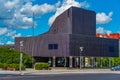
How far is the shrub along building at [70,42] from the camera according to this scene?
103625mm

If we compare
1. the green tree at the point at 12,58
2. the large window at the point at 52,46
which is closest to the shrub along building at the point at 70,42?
the large window at the point at 52,46

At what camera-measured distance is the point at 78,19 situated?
348 feet

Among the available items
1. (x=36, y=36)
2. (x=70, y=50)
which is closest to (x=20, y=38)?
(x=36, y=36)

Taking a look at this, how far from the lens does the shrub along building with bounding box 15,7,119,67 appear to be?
340 ft

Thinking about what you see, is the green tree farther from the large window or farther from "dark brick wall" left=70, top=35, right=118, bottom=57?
"dark brick wall" left=70, top=35, right=118, bottom=57

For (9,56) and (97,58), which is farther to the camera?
(97,58)

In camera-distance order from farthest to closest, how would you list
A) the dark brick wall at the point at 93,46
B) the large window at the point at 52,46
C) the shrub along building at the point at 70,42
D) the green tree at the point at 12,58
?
the large window at the point at 52,46 → the shrub along building at the point at 70,42 → the dark brick wall at the point at 93,46 → the green tree at the point at 12,58

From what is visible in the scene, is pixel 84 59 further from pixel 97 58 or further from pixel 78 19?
pixel 78 19

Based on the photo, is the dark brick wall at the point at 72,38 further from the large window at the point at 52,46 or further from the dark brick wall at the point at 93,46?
the large window at the point at 52,46

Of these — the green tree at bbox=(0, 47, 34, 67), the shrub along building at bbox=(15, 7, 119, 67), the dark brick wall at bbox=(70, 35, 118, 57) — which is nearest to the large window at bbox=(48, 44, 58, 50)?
the shrub along building at bbox=(15, 7, 119, 67)

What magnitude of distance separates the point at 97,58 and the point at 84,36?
32.5ft

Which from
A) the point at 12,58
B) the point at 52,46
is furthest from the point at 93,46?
the point at 12,58

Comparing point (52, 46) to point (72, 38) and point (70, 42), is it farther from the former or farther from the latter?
point (72, 38)

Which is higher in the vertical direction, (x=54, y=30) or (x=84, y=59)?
(x=54, y=30)
